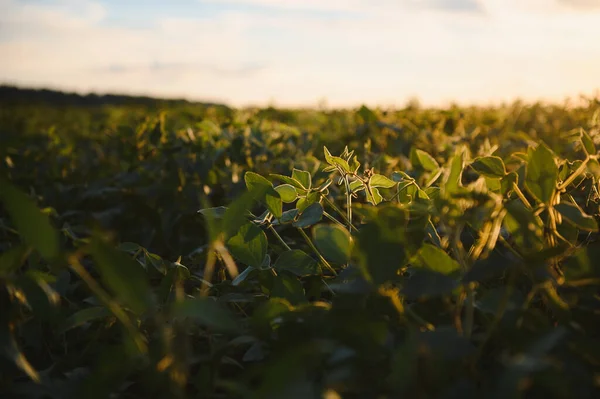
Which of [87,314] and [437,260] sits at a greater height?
[437,260]

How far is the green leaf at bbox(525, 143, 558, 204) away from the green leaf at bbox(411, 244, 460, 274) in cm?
18

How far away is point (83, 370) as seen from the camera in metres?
0.96

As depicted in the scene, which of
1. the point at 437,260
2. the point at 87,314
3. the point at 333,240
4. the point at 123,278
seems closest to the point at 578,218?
the point at 437,260

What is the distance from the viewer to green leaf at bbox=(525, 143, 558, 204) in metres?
0.88

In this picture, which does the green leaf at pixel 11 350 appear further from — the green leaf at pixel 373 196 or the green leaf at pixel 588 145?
the green leaf at pixel 588 145

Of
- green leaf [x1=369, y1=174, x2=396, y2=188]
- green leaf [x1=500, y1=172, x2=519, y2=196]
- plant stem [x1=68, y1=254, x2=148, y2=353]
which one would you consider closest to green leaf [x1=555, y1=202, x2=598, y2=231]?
green leaf [x1=500, y1=172, x2=519, y2=196]

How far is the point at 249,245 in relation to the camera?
102 cm

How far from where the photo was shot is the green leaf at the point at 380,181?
1.13 m

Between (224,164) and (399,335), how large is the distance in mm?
1827

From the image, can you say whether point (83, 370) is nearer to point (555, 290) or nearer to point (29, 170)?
point (555, 290)

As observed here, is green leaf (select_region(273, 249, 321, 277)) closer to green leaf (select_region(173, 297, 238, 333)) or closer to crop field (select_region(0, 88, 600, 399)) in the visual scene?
crop field (select_region(0, 88, 600, 399))

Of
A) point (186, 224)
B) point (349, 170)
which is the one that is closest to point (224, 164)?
point (186, 224)

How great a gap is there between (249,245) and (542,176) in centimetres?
46

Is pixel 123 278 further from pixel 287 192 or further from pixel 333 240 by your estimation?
pixel 287 192
